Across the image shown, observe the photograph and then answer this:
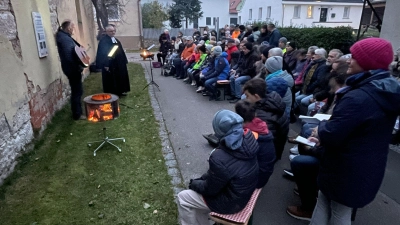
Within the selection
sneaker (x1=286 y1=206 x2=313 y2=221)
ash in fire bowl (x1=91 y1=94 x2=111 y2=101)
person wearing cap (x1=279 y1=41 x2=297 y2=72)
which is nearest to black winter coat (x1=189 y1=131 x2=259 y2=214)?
sneaker (x1=286 y1=206 x2=313 y2=221)

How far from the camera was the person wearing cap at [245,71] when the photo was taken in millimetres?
7133

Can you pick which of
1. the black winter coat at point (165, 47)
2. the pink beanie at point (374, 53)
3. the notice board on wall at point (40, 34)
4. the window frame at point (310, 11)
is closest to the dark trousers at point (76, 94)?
the notice board on wall at point (40, 34)

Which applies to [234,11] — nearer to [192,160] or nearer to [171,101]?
[171,101]

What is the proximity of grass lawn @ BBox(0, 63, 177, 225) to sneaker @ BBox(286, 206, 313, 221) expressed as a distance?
1334 mm

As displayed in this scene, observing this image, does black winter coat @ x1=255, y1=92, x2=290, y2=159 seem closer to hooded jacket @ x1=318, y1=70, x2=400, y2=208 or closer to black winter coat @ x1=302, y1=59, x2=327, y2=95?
hooded jacket @ x1=318, y1=70, x2=400, y2=208

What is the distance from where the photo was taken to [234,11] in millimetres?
39531

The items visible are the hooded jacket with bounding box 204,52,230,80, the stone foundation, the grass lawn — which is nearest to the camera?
the grass lawn

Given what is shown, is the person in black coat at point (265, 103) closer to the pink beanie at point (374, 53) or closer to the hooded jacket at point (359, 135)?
the hooded jacket at point (359, 135)

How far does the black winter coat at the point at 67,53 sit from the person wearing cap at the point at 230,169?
4.12m

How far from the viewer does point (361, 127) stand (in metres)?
1.88

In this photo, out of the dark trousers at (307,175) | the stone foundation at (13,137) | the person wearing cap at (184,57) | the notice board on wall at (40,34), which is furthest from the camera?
the person wearing cap at (184,57)

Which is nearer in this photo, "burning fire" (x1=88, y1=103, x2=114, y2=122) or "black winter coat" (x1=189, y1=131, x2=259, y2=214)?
"black winter coat" (x1=189, y1=131, x2=259, y2=214)

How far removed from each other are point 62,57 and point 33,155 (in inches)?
79.4

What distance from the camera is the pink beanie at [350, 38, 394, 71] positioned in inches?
74.3
